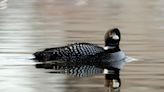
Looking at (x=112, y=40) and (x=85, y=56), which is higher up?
(x=112, y=40)

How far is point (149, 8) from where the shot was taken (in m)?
10.1

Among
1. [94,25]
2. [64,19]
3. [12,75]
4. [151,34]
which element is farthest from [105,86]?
[64,19]

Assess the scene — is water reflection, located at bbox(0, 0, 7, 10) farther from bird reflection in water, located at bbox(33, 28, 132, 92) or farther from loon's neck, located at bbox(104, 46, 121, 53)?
loon's neck, located at bbox(104, 46, 121, 53)

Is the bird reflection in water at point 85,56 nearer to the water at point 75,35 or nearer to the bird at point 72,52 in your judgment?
the bird at point 72,52

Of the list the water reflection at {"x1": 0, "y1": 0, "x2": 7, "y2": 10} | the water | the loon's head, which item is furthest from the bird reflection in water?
the water reflection at {"x1": 0, "y1": 0, "x2": 7, "y2": 10}

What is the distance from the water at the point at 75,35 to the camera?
4922 millimetres

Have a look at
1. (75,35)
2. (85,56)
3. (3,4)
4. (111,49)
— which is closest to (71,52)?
(85,56)

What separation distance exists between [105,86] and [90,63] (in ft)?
2.44

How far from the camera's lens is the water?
4922 millimetres

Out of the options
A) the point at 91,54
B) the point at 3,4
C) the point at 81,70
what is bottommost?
the point at 81,70

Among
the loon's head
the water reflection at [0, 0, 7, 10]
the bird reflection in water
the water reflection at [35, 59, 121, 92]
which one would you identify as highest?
the water reflection at [0, 0, 7, 10]

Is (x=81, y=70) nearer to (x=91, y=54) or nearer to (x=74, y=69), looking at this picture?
(x=74, y=69)

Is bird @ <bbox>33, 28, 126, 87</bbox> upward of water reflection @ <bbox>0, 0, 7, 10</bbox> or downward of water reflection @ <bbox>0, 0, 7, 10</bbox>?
downward

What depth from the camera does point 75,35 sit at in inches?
285
